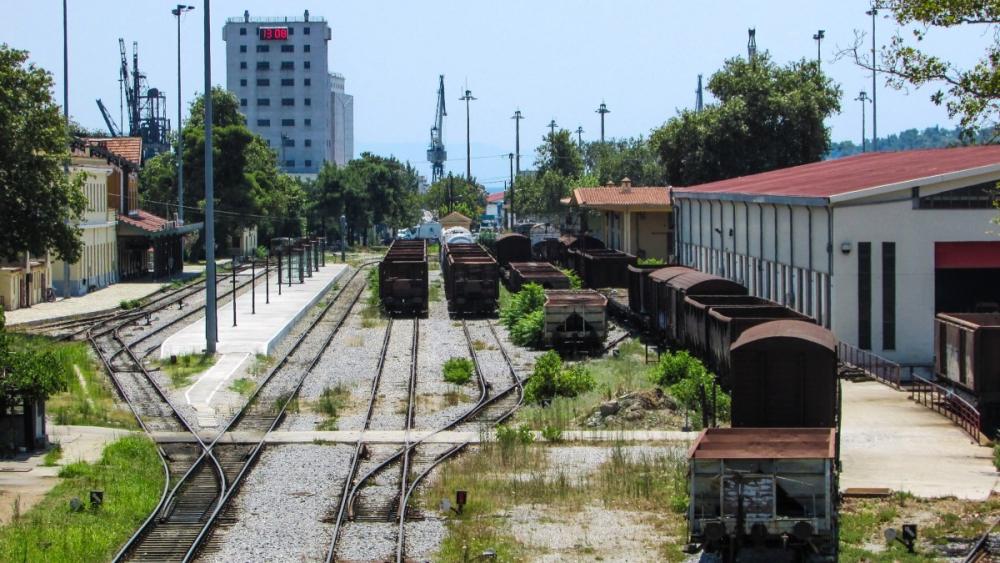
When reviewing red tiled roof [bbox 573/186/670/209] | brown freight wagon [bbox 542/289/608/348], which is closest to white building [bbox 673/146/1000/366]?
brown freight wagon [bbox 542/289/608/348]

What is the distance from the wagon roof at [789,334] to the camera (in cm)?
2128

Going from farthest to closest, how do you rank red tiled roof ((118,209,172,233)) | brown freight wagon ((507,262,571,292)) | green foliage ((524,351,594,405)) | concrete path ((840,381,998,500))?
red tiled roof ((118,209,172,233))
brown freight wagon ((507,262,571,292))
green foliage ((524,351,594,405))
concrete path ((840,381,998,500))

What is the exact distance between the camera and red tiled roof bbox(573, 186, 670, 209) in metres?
71.3

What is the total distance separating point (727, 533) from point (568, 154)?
113256mm

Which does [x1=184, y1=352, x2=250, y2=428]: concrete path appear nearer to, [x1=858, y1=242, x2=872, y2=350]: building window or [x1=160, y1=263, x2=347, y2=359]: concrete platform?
[x1=160, y1=263, x2=347, y2=359]: concrete platform

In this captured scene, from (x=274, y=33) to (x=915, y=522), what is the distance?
16679 centimetres

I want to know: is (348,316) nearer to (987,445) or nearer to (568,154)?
(987,445)

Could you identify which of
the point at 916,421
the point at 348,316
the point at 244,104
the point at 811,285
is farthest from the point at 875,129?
the point at 244,104

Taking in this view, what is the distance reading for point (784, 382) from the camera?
69.3ft

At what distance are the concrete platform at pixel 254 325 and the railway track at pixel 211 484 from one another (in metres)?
3.36

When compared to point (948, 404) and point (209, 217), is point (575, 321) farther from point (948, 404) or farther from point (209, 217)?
point (948, 404)

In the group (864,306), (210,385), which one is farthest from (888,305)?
(210,385)

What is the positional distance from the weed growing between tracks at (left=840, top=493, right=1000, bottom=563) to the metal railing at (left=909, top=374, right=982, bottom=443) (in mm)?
5398

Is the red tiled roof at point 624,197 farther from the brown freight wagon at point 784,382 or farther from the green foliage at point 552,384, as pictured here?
the brown freight wagon at point 784,382
